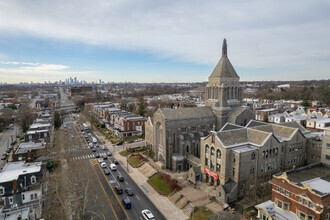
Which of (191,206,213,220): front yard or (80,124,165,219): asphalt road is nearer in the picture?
(191,206,213,220): front yard

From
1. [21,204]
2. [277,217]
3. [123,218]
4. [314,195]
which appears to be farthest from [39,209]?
[314,195]

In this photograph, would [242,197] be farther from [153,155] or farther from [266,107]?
[266,107]

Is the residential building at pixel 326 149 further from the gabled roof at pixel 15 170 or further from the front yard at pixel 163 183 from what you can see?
the gabled roof at pixel 15 170

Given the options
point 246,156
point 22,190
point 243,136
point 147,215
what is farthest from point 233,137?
point 22,190

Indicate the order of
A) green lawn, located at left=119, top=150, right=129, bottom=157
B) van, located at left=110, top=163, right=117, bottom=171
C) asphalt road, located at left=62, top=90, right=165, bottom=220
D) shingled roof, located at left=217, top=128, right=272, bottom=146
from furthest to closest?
green lawn, located at left=119, top=150, right=129, bottom=157 → van, located at left=110, top=163, right=117, bottom=171 → shingled roof, located at left=217, top=128, right=272, bottom=146 → asphalt road, located at left=62, top=90, right=165, bottom=220

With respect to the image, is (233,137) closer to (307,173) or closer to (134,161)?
(307,173)

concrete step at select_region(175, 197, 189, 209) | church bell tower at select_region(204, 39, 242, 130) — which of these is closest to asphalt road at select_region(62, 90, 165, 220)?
concrete step at select_region(175, 197, 189, 209)

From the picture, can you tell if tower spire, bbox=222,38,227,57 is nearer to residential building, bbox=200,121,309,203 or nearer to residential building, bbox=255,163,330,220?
residential building, bbox=200,121,309,203
